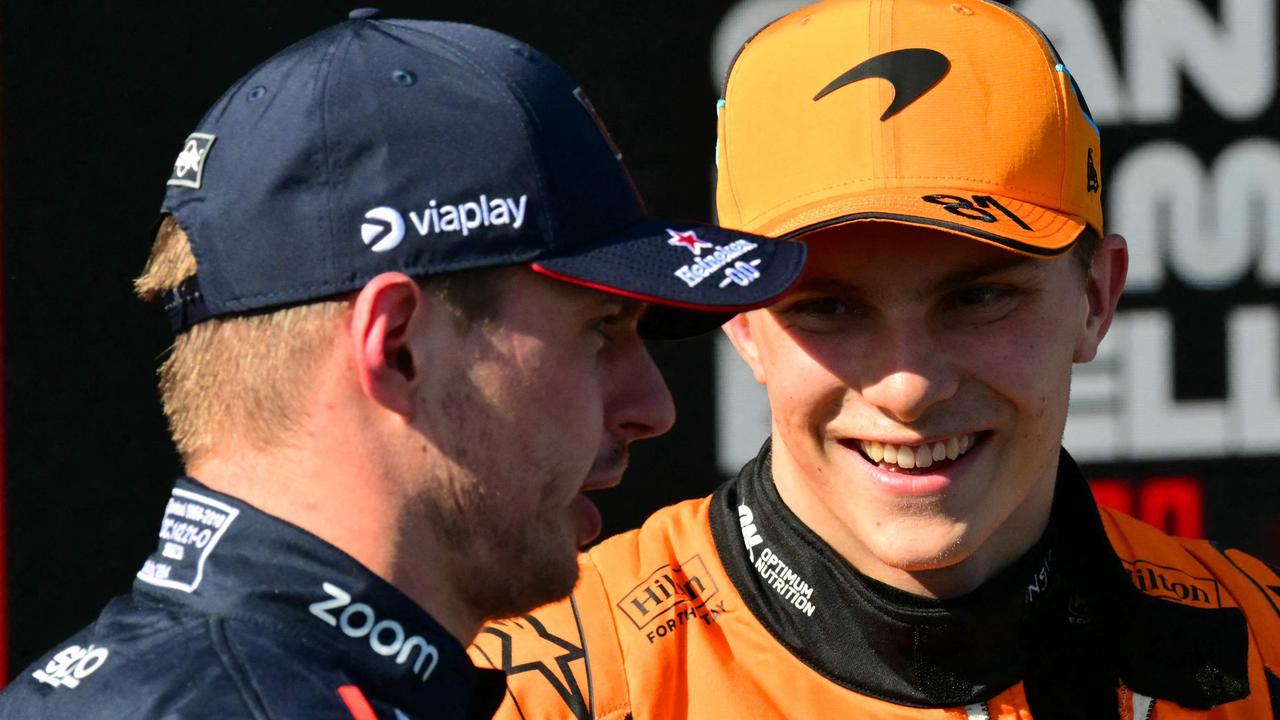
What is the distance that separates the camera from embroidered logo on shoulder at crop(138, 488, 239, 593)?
112 centimetres

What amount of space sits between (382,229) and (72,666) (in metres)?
0.39

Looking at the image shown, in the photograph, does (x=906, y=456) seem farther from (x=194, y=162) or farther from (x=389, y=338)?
(x=194, y=162)

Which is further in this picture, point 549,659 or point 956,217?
point 549,659

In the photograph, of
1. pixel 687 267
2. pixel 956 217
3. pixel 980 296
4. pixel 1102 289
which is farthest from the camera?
pixel 1102 289

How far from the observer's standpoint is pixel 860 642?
1.66 meters

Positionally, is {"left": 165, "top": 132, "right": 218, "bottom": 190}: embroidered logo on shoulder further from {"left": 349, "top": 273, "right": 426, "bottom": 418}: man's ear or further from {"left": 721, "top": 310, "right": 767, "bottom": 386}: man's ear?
{"left": 721, "top": 310, "right": 767, "bottom": 386}: man's ear

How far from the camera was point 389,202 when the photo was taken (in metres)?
1.16

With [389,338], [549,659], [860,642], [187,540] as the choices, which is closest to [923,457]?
[860,642]

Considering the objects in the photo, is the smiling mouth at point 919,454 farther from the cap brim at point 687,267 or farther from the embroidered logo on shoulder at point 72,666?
the embroidered logo on shoulder at point 72,666

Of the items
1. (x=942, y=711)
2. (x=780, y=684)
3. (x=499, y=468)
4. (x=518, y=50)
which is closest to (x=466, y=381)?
(x=499, y=468)

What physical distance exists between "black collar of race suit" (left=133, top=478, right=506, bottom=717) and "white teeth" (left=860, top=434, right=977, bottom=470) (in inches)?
24.0

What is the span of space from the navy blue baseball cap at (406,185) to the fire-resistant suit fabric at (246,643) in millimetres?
192

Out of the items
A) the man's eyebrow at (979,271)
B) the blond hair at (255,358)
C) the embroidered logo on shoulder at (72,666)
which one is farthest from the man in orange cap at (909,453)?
the embroidered logo on shoulder at (72,666)

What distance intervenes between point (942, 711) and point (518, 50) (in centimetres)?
85
